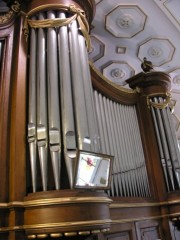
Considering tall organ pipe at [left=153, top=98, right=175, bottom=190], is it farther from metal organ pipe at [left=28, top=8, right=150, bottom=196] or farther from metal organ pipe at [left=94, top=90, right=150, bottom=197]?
metal organ pipe at [left=28, top=8, right=150, bottom=196]

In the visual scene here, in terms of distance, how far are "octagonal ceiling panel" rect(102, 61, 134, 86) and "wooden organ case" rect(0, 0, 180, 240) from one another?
2530 millimetres

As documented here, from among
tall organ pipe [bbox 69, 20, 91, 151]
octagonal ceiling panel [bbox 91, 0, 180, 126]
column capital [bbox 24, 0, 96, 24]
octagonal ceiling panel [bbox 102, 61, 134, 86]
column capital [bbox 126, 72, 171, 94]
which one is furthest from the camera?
octagonal ceiling panel [bbox 102, 61, 134, 86]

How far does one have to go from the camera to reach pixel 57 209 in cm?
189

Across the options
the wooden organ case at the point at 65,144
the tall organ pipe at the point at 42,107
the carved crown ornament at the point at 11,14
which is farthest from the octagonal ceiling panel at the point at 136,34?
the tall organ pipe at the point at 42,107

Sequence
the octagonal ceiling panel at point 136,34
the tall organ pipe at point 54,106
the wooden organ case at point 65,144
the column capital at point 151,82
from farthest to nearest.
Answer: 1. the octagonal ceiling panel at point 136,34
2. the column capital at point 151,82
3. the tall organ pipe at point 54,106
4. the wooden organ case at point 65,144

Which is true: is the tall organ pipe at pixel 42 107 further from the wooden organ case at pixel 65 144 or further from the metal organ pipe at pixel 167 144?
the metal organ pipe at pixel 167 144

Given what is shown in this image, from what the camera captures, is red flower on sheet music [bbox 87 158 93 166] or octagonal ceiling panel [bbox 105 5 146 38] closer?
red flower on sheet music [bbox 87 158 93 166]

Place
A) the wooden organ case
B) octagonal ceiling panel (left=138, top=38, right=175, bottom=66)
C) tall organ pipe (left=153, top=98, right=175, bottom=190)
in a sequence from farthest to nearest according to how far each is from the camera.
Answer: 1. octagonal ceiling panel (left=138, top=38, right=175, bottom=66)
2. tall organ pipe (left=153, top=98, right=175, bottom=190)
3. the wooden organ case

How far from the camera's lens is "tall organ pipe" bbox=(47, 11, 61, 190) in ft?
6.75

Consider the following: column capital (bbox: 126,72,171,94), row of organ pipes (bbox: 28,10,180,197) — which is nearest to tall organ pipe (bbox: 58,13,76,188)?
row of organ pipes (bbox: 28,10,180,197)

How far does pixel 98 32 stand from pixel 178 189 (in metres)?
3.34

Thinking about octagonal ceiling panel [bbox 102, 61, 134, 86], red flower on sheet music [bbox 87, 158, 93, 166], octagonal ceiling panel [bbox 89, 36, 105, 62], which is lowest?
red flower on sheet music [bbox 87, 158, 93, 166]

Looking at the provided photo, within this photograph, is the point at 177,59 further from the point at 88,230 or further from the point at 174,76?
the point at 88,230

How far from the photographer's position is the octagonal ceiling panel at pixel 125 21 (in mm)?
5145
